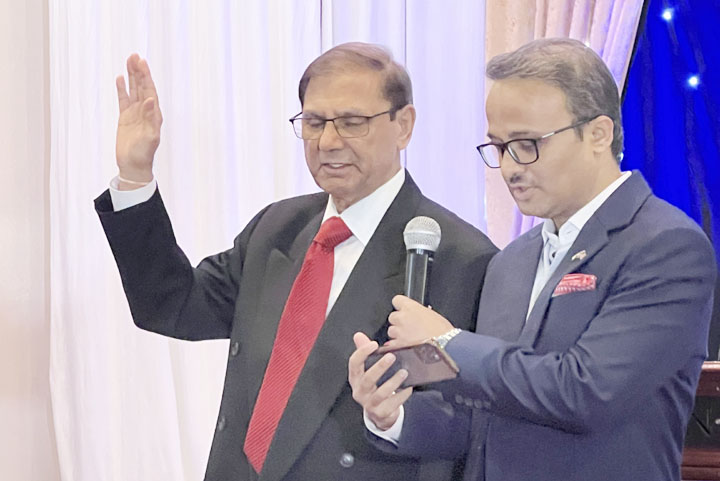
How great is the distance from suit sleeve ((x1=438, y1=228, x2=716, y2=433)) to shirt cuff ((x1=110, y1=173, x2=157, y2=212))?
867 millimetres

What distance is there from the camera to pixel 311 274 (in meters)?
2.14

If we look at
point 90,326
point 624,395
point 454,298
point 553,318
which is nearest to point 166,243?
point 454,298

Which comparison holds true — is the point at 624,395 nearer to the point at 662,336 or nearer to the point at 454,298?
the point at 662,336

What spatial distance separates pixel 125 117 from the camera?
7.36ft

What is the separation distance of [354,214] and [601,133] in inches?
23.9

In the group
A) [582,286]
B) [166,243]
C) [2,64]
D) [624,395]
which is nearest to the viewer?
[624,395]

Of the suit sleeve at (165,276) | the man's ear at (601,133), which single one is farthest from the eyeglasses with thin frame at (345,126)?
the man's ear at (601,133)

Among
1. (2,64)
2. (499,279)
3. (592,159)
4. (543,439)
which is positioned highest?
(2,64)

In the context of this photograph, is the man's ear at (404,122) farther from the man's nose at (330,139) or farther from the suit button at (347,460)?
the suit button at (347,460)

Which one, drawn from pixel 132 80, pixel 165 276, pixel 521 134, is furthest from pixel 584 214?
pixel 132 80

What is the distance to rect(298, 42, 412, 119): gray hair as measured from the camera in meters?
2.20

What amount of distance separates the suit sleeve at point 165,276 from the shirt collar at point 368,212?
0.32m

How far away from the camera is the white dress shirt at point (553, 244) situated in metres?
1.79

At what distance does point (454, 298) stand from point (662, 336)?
516mm
